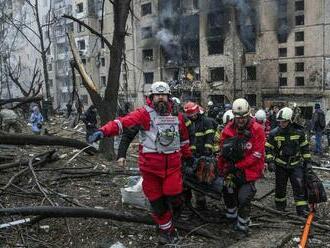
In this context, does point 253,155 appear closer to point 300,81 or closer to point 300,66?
point 300,81

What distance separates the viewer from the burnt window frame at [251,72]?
36969 millimetres

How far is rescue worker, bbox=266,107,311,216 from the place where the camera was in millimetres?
7180

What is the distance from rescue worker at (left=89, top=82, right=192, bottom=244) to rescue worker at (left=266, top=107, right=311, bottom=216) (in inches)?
102

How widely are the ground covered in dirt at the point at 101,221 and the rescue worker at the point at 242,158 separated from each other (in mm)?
394

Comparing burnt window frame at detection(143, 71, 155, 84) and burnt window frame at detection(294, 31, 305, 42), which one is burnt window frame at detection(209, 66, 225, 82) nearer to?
burnt window frame at detection(294, 31, 305, 42)

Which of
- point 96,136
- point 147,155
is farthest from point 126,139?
point 96,136

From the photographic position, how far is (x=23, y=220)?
17.1 feet

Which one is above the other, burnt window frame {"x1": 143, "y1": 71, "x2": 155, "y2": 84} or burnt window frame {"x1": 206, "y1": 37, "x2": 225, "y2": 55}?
burnt window frame {"x1": 206, "y1": 37, "x2": 225, "y2": 55}

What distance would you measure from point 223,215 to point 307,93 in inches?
1148

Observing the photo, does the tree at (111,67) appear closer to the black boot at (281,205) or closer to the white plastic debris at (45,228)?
the black boot at (281,205)

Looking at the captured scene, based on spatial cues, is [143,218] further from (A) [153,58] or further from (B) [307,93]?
(A) [153,58]

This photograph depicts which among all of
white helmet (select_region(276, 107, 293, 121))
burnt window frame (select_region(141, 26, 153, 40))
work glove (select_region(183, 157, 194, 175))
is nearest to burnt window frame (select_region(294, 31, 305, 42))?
burnt window frame (select_region(141, 26, 153, 40))

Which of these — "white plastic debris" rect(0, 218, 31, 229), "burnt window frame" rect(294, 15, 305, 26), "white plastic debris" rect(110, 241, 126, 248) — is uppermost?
"burnt window frame" rect(294, 15, 305, 26)

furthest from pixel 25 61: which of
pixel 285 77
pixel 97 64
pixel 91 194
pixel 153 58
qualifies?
pixel 91 194
